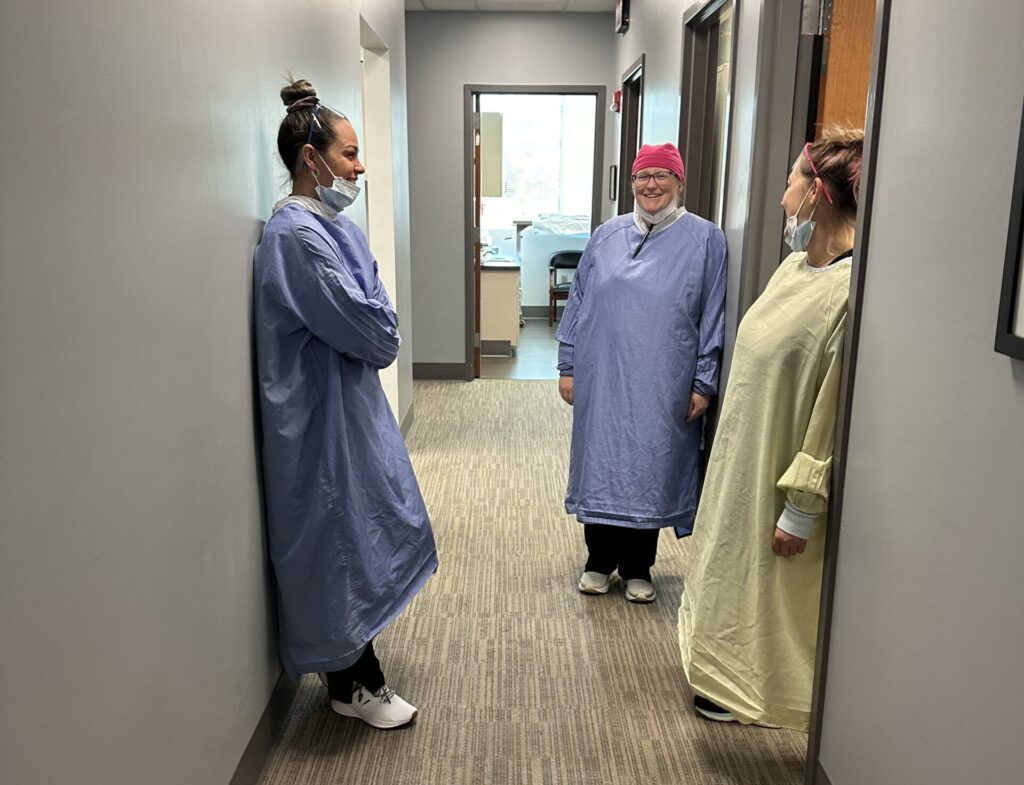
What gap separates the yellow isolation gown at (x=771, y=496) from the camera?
1.62m

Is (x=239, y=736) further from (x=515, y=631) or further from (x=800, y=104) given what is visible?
(x=800, y=104)

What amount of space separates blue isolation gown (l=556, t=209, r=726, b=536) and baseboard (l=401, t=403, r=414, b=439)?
1843 mm

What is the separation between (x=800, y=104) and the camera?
2.11m

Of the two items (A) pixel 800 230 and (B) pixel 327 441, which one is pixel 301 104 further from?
(A) pixel 800 230

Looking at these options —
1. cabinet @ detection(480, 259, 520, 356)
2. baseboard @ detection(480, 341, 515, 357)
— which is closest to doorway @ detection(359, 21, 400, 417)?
cabinet @ detection(480, 259, 520, 356)

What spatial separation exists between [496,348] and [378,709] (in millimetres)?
4679

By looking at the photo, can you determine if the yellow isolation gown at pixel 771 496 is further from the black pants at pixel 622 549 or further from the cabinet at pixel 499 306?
the cabinet at pixel 499 306

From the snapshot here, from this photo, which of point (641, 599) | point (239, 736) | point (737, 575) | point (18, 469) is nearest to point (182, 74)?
point (18, 469)

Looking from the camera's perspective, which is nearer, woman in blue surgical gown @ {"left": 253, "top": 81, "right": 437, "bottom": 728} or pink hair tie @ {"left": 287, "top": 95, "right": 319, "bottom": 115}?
woman in blue surgical gown @ {"left": 253, "top": 81, "right": 437, "bottom": 728}

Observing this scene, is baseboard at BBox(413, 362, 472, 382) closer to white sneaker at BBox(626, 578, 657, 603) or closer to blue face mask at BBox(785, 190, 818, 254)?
white sneaker at BBox(626, 578, 657, 603)

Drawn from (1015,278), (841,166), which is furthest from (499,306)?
(1015,278)

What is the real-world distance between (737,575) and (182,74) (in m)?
Result: 1.37

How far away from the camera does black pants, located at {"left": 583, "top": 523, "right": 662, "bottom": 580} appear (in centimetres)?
264

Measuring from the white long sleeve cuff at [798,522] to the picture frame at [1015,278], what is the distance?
0.69 meters
